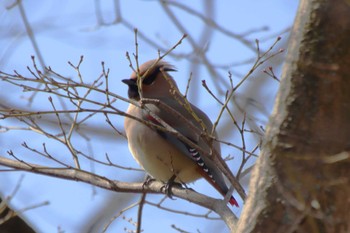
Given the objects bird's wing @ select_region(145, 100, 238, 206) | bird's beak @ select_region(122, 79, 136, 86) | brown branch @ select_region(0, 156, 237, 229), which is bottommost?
bird's wing @ select_region(145, 100, 238, 206)

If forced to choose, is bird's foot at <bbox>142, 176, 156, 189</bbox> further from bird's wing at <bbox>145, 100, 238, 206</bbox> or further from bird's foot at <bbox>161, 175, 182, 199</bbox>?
bird's wing at <bbox>145, 100, 238, 206</bbox>

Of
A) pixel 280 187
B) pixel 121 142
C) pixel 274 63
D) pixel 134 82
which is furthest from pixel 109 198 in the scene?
pixel 280 187

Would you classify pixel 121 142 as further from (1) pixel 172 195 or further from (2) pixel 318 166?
(2) pixel 318 166

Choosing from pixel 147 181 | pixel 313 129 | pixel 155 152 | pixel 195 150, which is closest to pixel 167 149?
pixel 155 152

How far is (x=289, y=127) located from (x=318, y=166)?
0.16 meters

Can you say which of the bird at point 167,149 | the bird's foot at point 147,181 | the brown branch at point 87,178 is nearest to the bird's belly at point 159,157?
the bird at point 167,149

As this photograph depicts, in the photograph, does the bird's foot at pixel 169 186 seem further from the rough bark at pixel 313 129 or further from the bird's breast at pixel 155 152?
the rough bark at pixel 313 129

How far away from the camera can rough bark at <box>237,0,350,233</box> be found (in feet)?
7.94

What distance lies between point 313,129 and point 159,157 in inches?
108

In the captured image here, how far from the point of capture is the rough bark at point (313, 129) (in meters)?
2.42

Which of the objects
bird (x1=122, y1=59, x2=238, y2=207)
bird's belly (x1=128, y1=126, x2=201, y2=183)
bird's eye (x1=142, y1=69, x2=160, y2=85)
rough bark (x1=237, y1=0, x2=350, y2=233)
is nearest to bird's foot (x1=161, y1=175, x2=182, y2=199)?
bird (x1=122, y1=59, x2=238, y2=207)

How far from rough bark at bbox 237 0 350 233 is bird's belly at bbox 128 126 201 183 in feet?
8.41

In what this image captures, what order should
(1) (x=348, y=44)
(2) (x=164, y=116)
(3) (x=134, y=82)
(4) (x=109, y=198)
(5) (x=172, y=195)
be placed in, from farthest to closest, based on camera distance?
1. (4) (x=109, y=198)
2. (3) (x=134, y=82)
3. (2) (x=164, y=116)
4. (5) (x=172, y=195)
5. (1) (x=348, y=44)

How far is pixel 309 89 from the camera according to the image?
2.48m
